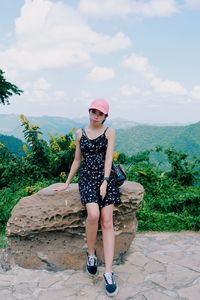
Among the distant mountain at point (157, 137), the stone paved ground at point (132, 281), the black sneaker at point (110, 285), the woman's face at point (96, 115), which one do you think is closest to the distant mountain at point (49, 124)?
the distant mountain at point (157, 137)

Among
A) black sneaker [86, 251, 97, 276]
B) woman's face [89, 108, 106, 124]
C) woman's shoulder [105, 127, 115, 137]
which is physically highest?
woman's face [89, 108, 106, 124]

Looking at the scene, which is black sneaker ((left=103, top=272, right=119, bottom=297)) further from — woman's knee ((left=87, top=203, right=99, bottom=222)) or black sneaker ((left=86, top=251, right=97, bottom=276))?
woman's knee ((left=87, top=203, right=99, bottom=222))

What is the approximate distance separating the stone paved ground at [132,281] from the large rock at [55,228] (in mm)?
152

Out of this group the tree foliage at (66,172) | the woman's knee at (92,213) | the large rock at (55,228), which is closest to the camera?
the woman's knee at (92,213)

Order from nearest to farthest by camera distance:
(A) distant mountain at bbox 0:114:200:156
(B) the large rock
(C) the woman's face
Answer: (C) the woman's face
(B) the large rock
(A) distant mountain at bbox 0:114:200:156

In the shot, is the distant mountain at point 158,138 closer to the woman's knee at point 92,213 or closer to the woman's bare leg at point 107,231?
the woman's bare leg at point 107,231

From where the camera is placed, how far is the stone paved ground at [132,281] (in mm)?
4371

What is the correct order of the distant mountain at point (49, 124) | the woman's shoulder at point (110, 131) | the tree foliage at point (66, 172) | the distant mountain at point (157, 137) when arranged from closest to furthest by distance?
the woman's shoulder at point (110, 131), the tree foliage at point (66, 172), the distant mountain at point (157, 137), the distant mountain at point (49, 124)

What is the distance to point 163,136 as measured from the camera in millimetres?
28094

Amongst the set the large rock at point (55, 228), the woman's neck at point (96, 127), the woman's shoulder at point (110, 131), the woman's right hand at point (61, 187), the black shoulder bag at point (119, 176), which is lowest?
the large rock at point (55, 228)

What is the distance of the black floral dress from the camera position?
4695 mm

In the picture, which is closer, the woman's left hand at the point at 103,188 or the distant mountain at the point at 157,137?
the woman's left hand at the point at 103,188

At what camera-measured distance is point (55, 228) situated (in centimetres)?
492

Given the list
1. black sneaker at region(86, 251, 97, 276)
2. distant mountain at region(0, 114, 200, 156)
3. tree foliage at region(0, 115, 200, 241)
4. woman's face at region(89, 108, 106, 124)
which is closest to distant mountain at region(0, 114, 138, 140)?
tree foliage at region(0, 115, 200, 241)
